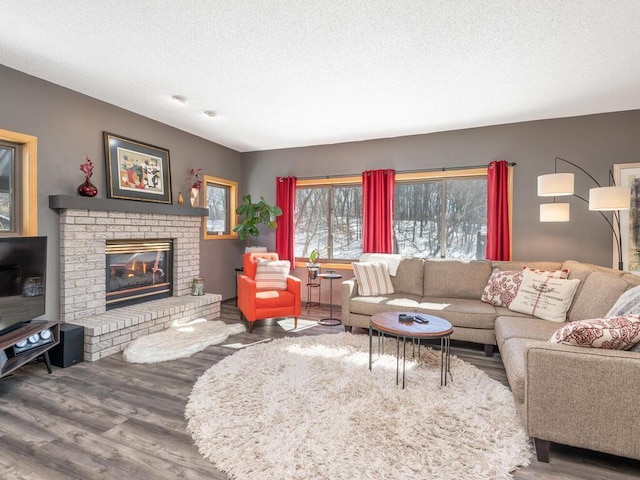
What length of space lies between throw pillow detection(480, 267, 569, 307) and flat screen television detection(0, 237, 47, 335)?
4324 mm

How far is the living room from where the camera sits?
3033 millimetres

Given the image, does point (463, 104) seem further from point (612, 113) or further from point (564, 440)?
point (564, 440)

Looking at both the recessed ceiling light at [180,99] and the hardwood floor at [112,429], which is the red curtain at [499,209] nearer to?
the hardwood floor at [112,429]

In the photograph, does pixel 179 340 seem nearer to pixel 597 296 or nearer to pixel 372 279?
pixel 372 279

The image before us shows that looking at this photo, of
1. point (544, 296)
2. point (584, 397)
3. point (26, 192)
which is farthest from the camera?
point (544, 296)

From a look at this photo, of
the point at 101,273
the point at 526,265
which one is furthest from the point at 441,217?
the point at 101,273

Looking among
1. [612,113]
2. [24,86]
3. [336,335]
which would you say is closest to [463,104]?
[612,113]

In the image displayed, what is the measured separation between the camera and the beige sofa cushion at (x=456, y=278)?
157 inches

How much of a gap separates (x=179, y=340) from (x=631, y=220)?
203 inches

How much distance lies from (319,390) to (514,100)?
3456mm

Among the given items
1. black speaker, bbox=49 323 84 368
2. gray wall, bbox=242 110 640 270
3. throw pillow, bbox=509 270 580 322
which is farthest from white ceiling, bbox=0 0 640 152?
Answer: black speaker, bbox=49 323 84 368

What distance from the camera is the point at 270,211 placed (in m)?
5.36

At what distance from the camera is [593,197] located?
3.17 m

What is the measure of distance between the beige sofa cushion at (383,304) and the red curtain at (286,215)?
6.31 ft
